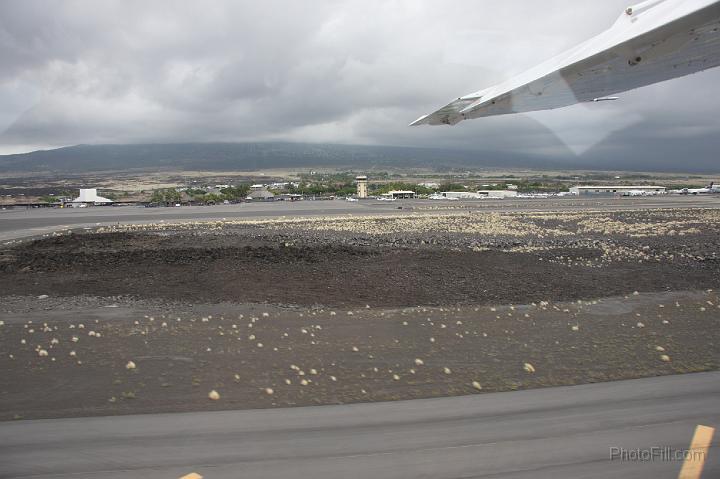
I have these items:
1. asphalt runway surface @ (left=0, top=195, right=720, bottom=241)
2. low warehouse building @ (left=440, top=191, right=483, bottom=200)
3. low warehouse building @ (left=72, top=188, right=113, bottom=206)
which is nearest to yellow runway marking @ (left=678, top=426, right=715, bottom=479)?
asphalt runway surface @ (left=0, top=195, right=720, bottom=241)

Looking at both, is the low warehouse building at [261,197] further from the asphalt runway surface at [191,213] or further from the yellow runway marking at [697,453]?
the yellow runway marking at [697,453]

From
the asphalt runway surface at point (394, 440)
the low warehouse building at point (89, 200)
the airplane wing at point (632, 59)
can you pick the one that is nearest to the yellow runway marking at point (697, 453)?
the asphalt runway surface at point (394, 440)

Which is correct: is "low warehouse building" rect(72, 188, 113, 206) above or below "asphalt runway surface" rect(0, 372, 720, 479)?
above

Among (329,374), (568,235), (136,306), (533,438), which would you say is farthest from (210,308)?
(568,235)

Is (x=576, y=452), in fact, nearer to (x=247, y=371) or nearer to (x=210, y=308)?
(x=247, y=371)

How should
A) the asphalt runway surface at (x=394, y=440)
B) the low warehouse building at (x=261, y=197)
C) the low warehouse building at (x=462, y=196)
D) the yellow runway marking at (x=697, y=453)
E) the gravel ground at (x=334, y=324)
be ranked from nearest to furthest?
the yellow runway marking at (x=697, y=453), the asphalt runway surface at (x=394, y=440), the gravel ground at (x=334, y=324), the low warehouse building at (x=462, y=196), the low warehouse building at (x=261, y=197)

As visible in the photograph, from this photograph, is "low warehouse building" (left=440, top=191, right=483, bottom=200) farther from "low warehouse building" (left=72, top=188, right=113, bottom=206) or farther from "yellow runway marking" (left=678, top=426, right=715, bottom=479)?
"yellow runway marking" (left=678, top=426, right=715, bottom=479)
